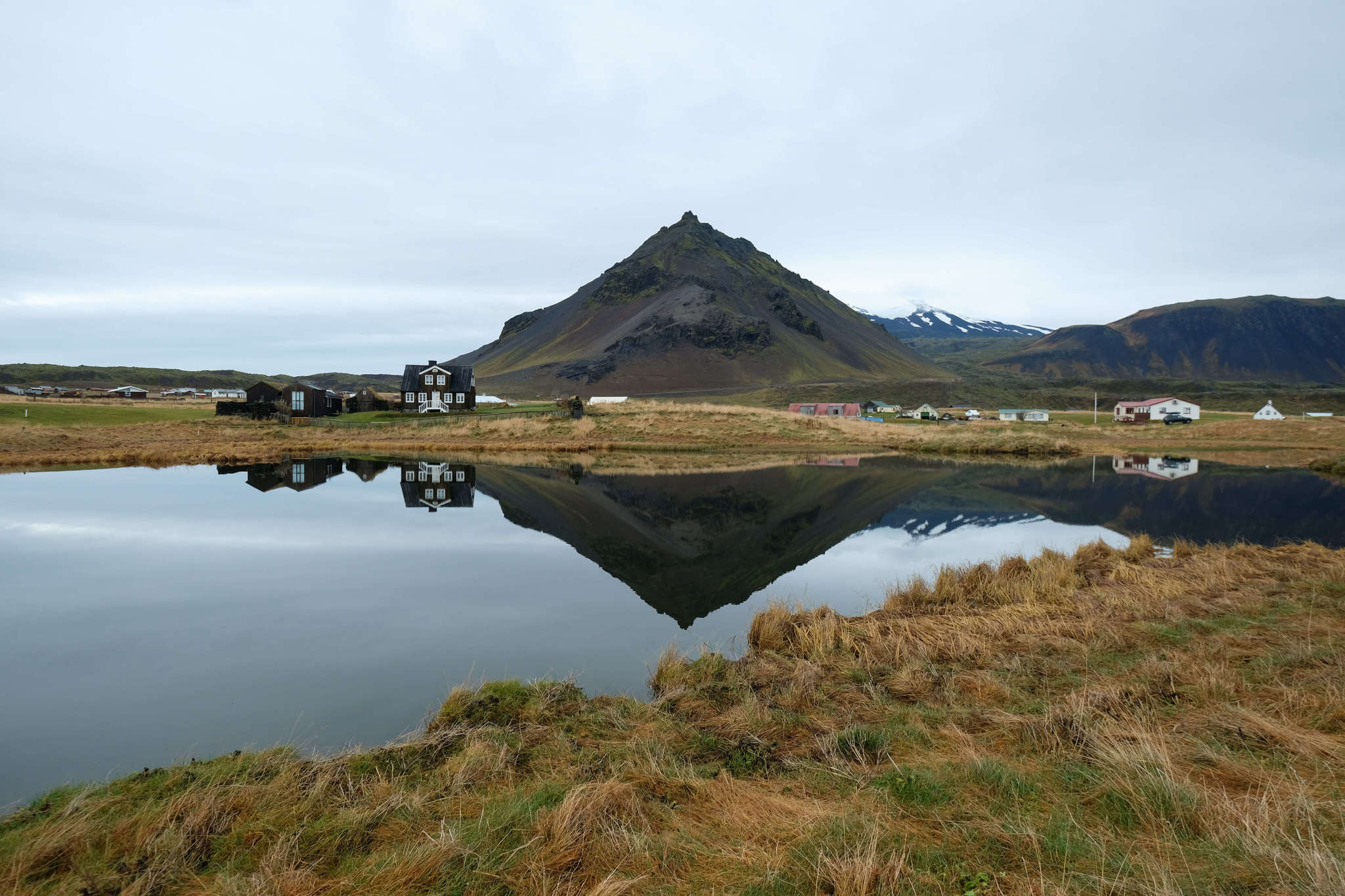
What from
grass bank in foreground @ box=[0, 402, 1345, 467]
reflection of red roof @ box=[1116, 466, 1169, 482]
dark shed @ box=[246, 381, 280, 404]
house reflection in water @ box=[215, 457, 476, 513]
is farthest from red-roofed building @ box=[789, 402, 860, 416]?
house reflection in water @ box=[215, 457, 476, 513]

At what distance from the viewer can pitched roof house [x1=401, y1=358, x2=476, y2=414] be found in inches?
2810

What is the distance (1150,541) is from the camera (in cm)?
1625

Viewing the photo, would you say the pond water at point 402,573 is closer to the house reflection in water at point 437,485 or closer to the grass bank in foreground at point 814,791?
the house reflection in water at point 437,485

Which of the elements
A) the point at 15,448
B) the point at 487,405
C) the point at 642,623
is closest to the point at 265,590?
the point at 642,623

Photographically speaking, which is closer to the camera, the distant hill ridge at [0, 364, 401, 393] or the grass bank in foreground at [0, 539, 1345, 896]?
the grass bank in foreground at [0, 539, 1345, 896]

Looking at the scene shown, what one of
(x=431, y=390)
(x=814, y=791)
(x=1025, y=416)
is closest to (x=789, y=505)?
(x=814, y=791)

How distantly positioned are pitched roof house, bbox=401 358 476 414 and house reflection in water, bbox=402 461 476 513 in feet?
110

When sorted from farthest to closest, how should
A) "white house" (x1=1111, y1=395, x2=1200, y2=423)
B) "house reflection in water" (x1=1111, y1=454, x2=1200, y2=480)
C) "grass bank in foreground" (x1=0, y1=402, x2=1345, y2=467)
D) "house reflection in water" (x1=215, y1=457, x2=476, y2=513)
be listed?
1. "white house" (x1=1111, y1=395, x2=1200, y2=423)
2. "grass bank in foreground" (x1=0, y1=402, x2=1345, y2=467)
3. "house reflection in water" (x1=1111, y1=454, x2=1200, y2=480)
4. "house reflection in water" (x1=215, y1=457, x2=476, y2=513)

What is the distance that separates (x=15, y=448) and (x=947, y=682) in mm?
49081

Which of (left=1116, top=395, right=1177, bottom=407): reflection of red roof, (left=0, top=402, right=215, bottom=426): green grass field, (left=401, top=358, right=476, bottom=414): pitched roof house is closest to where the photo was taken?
(left=0, top=402, right=215, bottom=426): green grass field

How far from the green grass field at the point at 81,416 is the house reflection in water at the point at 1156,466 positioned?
6633cm

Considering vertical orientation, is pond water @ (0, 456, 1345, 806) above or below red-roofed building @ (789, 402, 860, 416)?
below

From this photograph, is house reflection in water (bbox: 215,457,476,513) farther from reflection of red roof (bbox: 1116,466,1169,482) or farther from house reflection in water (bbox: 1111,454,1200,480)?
house reflection in water (bbox: 1111,454,1200,480)

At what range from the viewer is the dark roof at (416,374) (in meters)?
71.8
